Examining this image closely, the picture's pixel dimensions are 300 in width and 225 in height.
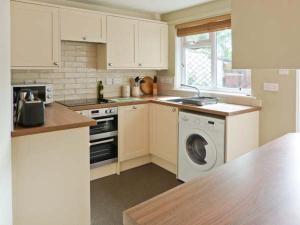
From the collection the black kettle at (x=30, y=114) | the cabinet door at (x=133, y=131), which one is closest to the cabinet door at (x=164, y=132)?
the cabinet door at (x=133, y=131)

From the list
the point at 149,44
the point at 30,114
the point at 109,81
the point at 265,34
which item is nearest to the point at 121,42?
the point at 149,44

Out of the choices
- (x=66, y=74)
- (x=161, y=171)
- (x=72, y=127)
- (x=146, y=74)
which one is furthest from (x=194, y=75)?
(x=72, y=127)

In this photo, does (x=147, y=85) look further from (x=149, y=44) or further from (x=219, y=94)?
(x=219, y=94)

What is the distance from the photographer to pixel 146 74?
4.24 metres

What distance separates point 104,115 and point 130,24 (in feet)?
4.41

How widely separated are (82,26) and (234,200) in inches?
112

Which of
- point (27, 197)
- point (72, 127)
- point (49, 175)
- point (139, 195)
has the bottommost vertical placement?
point (139, 195)

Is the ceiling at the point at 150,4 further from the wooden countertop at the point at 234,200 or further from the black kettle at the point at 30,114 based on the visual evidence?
the wooden countertop at the point at 234,200

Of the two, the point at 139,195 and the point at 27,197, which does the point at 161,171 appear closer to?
the point at 139,195

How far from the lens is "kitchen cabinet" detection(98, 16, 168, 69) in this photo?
3.42 metres

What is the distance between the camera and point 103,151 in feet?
10.6

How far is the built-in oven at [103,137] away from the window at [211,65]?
4.52ft

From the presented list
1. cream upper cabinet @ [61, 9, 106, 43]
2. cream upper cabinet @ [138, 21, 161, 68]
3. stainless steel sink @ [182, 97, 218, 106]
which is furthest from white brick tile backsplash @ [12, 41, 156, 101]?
stainless steel sink @ [182, 97, 218, 106]

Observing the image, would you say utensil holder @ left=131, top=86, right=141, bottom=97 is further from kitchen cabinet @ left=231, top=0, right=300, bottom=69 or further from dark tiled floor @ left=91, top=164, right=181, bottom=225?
kitchen cabinet @ left=231, top=0, right=300, bottom=69
